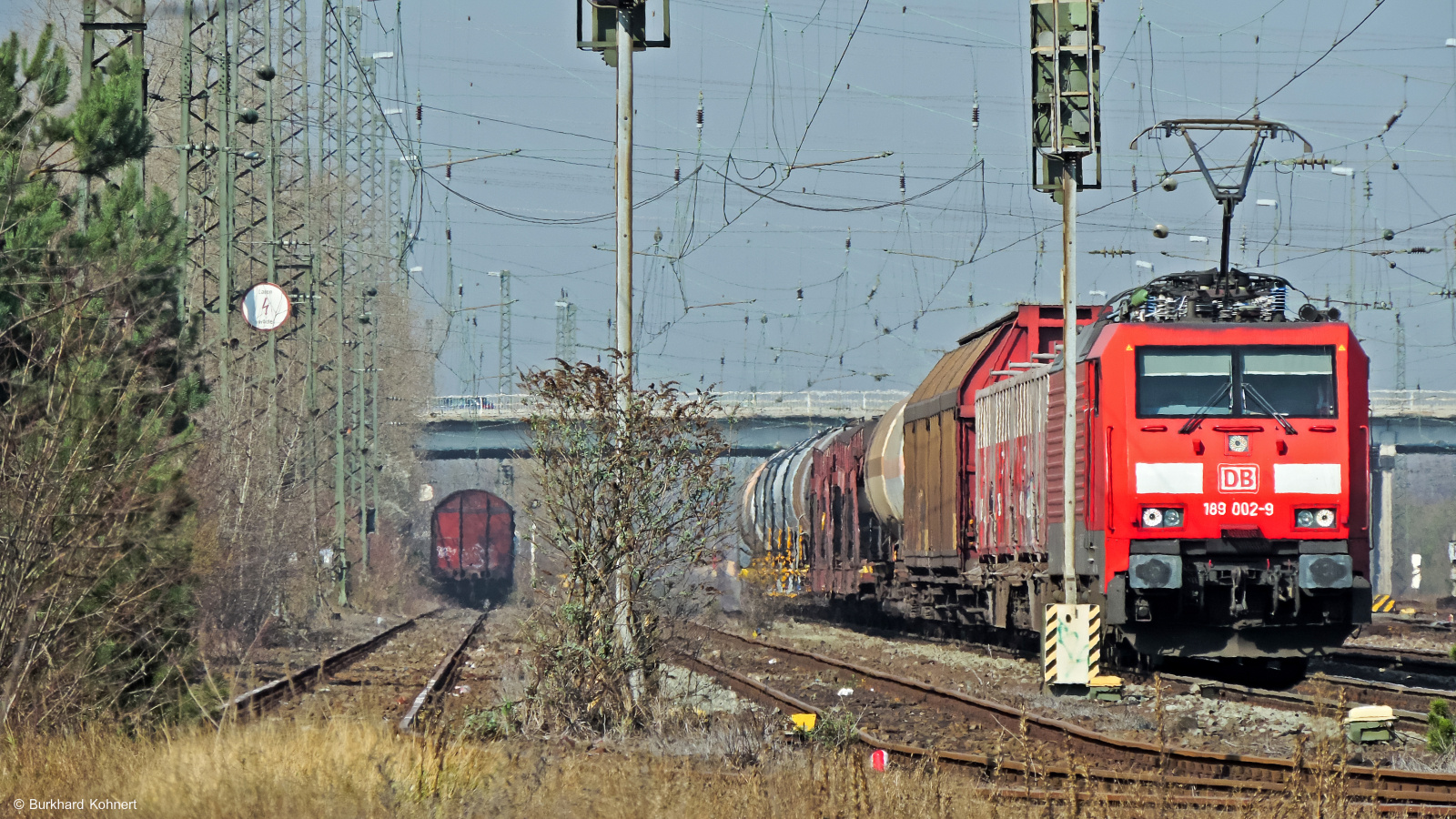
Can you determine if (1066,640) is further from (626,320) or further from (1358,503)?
(626,320)

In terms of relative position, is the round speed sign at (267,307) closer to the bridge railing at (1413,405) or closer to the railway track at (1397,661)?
the railway track at (1397,661)

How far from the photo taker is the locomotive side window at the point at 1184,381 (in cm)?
1576

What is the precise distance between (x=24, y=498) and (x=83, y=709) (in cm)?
167

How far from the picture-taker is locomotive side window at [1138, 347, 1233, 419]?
1576 cm

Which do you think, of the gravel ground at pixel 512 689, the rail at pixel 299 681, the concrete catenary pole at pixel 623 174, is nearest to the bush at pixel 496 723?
the gravel ground at pixel 512 689

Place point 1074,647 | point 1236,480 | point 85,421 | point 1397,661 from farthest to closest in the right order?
1. point 1397,661
2. point 1236,480
3. point 1074,647
4. point 85,421

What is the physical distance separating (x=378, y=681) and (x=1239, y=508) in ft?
34.8

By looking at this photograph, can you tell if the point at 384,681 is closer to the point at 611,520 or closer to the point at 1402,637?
the point at 611,520

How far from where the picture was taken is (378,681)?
19.8 m

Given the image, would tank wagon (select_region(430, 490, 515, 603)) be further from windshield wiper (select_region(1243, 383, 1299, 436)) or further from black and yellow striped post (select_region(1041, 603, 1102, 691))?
windshield wiper (select_region(1243, 383, 1299, 436))

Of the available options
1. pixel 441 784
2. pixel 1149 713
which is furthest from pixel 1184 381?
pixel 441 784

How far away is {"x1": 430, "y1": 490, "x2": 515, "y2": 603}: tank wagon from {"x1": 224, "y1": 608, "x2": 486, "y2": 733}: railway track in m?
23.7

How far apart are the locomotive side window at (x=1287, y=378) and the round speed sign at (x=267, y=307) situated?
18.8m

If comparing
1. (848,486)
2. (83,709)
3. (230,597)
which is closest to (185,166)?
(230,597)
